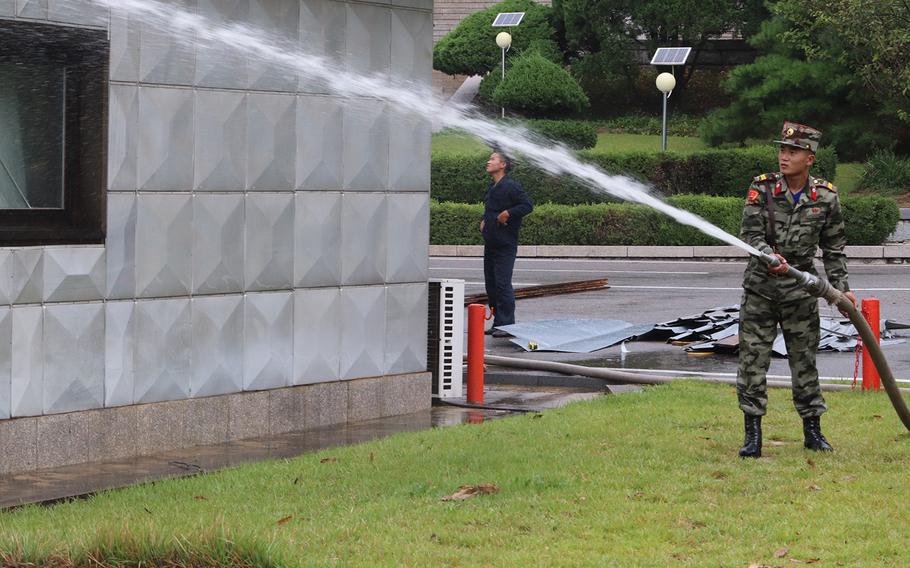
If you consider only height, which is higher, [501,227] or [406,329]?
[501,227]

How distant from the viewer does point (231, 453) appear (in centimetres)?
927

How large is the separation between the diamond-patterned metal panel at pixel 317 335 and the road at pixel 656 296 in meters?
4.24

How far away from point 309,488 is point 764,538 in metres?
2.53

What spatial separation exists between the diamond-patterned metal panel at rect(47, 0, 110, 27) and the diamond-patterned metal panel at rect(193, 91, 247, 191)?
82 centimetres

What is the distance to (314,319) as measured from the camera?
10250 millimetres

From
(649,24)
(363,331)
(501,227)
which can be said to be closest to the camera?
(363,331)

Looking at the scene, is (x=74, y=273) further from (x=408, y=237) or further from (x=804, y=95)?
(x=804, y=95)

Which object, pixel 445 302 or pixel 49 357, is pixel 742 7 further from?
pixel 49 357

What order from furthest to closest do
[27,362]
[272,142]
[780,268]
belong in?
[272,142], [27,362], [780,268]

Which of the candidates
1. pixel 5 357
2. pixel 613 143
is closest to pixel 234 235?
pixel 5 357

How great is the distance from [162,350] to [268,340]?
893mm

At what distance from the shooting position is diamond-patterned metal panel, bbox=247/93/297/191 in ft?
32.0

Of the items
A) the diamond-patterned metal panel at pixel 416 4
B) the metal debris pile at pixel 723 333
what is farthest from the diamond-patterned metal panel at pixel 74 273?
the metal debris pile at pixel 723 333

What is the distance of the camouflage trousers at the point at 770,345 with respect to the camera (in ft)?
28.9
